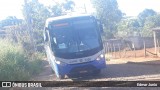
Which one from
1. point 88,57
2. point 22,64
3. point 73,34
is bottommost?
point 22,64

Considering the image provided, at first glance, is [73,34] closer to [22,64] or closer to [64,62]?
[64,62]

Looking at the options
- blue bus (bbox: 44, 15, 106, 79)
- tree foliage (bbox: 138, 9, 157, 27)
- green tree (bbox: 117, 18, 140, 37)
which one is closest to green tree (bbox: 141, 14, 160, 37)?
green tree (bbox: 117, 18, 140, 37)

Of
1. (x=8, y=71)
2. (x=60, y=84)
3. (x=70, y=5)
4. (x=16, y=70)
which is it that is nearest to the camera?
(x=60, y=84)

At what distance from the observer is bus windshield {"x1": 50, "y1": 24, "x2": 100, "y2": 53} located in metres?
12.9

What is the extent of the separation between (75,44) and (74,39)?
24 centimetres

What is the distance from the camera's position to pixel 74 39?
13055 millimetres

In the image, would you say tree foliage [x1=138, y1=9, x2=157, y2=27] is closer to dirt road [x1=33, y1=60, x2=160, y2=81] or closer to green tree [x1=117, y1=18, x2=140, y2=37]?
green tree [x1=117, y1=18, x2=140, y2=37]

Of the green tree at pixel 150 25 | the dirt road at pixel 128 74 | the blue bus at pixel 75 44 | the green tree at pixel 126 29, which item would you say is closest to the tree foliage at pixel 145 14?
the green tree at pixel 126 29

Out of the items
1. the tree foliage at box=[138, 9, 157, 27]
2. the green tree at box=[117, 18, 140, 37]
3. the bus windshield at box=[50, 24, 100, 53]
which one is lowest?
the green tree at box=[117, 18, 140, 37]

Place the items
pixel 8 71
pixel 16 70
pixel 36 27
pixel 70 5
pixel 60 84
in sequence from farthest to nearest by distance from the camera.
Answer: pixel 70 5 < pixel 36 27 < pixel 16 70 < pixel 8 71 < pixel 60 84

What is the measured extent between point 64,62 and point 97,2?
30830mm

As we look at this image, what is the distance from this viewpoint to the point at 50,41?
43.0 ft

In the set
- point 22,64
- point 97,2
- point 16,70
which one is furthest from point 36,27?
point 16,70

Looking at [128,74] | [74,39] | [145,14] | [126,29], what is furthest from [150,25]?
[74,39]
